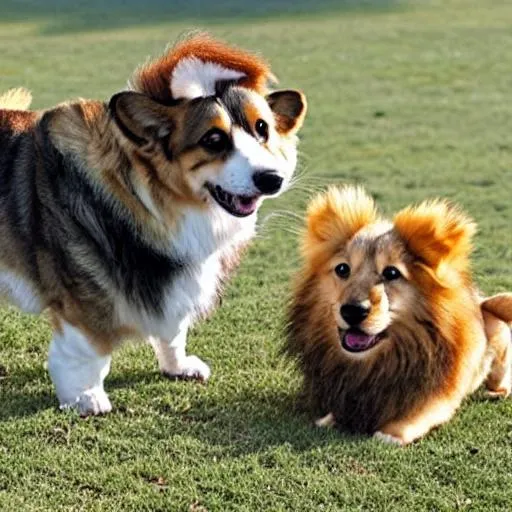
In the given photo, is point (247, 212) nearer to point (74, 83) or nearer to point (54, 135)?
point (54, 135)

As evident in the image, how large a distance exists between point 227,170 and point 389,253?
0.69 meters

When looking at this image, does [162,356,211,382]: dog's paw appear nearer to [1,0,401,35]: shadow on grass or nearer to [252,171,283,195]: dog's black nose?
[252,171,283,195]: dog's black nose

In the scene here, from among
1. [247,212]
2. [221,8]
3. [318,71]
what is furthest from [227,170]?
[221,8]

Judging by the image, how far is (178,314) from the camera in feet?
15.5

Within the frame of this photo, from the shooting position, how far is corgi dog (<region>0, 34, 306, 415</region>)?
436cm

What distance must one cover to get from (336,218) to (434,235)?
0.41 m

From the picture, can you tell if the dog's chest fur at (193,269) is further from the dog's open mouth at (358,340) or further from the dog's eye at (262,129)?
the dog's open mouth at (358,340)

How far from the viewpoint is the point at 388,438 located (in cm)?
431

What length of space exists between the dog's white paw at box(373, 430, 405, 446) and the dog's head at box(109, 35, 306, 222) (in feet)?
3.21

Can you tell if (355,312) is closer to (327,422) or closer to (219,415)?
(327,422)

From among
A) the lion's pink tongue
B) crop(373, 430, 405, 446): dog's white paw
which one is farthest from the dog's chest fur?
crop(373, 430, 405, 446): dog's white paw

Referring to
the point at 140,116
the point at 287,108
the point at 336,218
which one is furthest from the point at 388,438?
the point at 140,116

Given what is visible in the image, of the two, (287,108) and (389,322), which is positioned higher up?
(287,108)

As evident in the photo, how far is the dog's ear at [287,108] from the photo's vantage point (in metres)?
4.65
